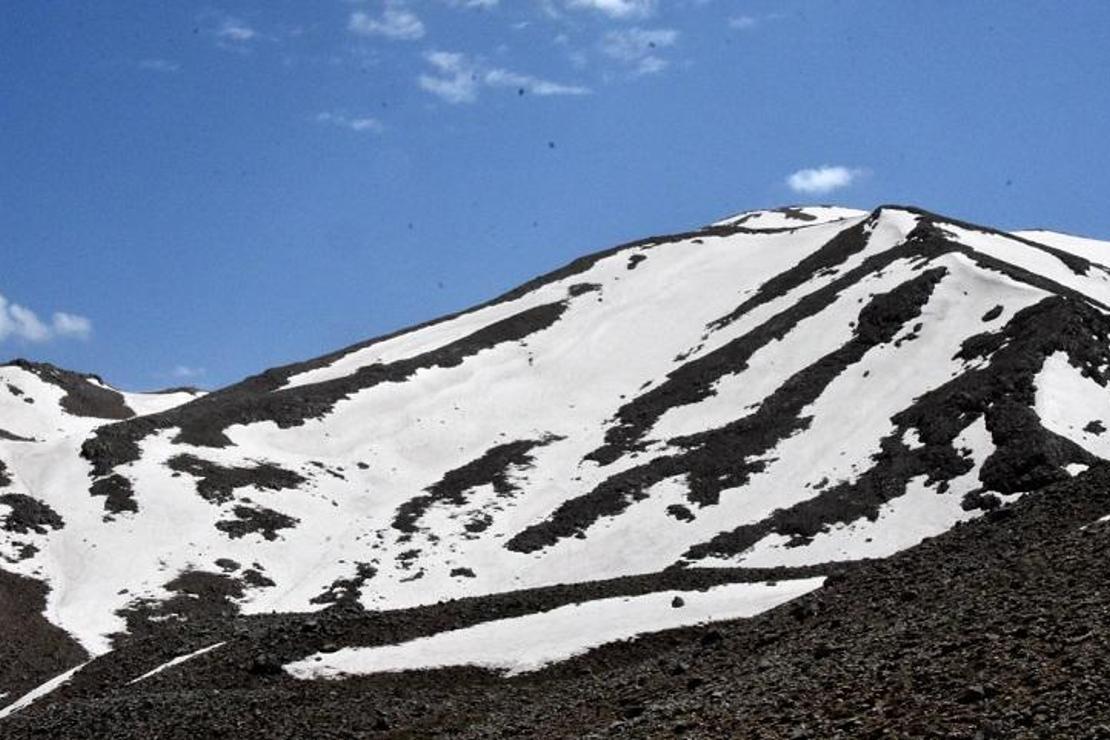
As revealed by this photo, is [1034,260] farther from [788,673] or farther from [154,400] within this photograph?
[154,400]

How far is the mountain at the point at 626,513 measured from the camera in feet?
68.5

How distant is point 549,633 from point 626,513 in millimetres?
38271

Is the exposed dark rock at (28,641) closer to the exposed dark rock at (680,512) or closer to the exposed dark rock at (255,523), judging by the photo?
the exposed dark rock at (255,523)

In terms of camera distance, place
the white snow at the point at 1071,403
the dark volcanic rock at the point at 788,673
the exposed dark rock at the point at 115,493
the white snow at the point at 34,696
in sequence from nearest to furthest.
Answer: the dark volcanic rock at the point at 788,673 < the white snow at the point at 34,696 < the white snow at the point at 1071,403 < the exposed dark rock at the point at 115,493

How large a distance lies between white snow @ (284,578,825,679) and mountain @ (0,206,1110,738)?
0.13 metres

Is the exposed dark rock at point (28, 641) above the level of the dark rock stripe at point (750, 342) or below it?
below

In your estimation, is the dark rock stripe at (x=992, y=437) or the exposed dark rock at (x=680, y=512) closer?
the dark rock stripe at (x=992, y=437)

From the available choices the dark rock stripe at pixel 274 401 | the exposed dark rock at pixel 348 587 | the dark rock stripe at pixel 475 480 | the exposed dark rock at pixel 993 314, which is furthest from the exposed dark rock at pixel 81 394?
the exposed dark rock at pixel 993 314

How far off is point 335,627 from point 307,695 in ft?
15.8

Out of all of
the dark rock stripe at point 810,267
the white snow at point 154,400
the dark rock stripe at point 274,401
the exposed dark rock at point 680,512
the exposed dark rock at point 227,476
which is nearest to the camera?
the exposed dark rock at point 680,512

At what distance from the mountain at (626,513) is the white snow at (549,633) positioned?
0.42 feet

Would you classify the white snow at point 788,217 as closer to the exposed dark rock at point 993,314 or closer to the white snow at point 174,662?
the exposed dark rock at point 993,314

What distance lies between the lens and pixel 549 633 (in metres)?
29.3

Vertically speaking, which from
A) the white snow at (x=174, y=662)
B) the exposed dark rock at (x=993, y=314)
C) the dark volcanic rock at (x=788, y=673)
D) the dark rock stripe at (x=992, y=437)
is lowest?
the dark volcanic rock at (x=788, y=673)
